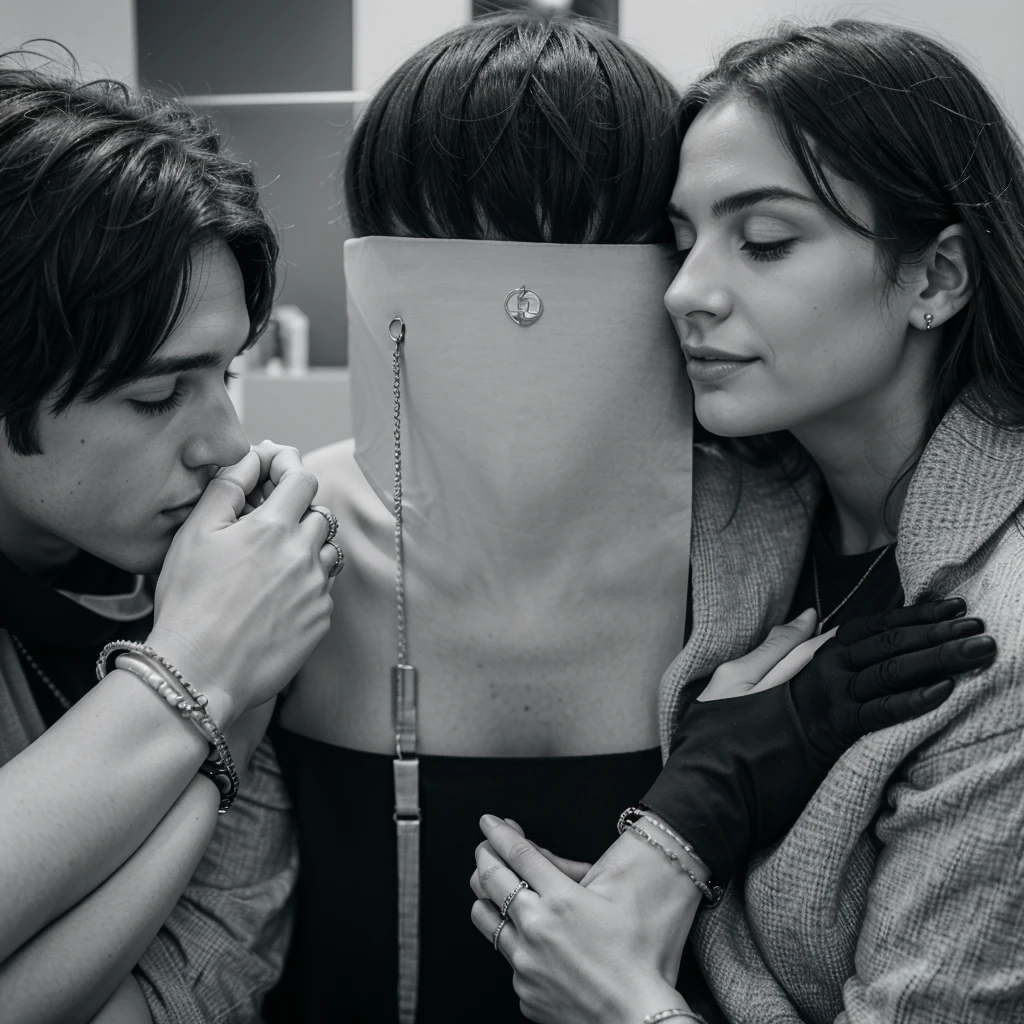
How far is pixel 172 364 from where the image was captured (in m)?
1.03

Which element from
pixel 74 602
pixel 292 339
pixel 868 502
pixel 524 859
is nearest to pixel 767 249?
pixel 868 502

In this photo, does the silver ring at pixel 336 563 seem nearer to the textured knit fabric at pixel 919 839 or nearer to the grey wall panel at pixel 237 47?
the textured knit fabric at pixel 919 839

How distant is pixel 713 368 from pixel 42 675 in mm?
778

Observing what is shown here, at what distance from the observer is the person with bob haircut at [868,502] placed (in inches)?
35.7

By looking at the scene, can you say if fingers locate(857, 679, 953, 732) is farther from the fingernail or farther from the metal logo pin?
the metal logo pin

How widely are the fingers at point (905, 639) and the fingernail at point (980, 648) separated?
2 cm

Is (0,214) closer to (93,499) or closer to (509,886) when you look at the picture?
(93,499)

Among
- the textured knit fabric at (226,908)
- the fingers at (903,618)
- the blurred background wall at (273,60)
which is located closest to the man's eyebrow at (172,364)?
the textured knit fabric at (226,908)

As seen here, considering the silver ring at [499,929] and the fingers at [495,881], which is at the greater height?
the fingers at [495,881]

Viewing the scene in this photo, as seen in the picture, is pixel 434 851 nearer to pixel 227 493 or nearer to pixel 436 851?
pixel 436 851

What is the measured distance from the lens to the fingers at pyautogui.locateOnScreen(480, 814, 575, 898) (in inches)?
39.4

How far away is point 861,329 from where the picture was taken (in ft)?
3.47

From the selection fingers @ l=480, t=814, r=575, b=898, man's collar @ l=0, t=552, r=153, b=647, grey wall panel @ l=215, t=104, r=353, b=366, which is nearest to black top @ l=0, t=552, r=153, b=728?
man's collar @ l=0, t=552, r=153, b=647

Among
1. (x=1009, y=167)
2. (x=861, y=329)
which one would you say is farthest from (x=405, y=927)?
(x=1009, y=167)
